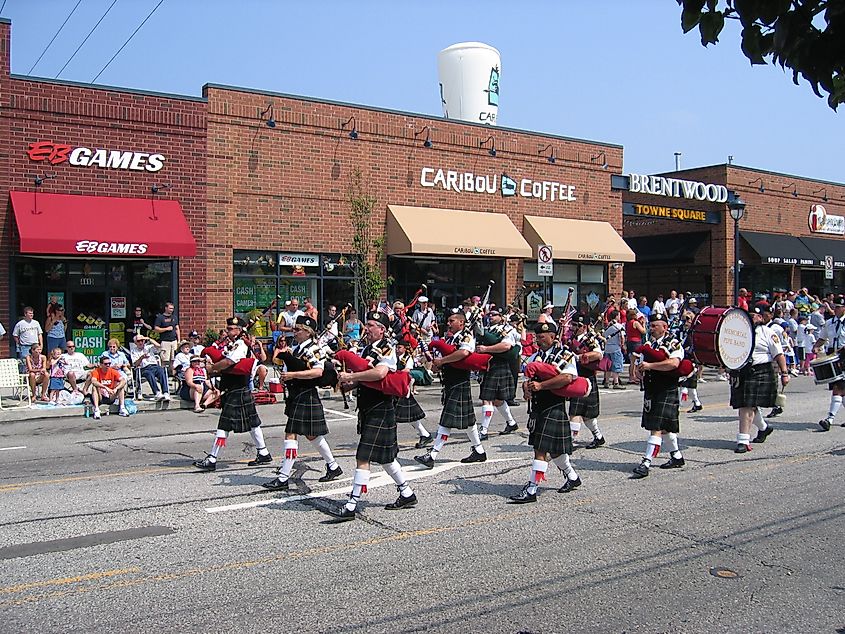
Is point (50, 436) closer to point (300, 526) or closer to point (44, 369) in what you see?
point (44, 369)

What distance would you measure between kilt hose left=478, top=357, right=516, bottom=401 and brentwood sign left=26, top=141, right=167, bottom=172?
35.1ft

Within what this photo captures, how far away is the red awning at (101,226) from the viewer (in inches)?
661

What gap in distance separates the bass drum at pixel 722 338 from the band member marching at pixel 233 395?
533 cm

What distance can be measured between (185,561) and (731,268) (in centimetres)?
2847

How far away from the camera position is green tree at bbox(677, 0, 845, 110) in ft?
10.4

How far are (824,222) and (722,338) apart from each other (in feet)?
96.4

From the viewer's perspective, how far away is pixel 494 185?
24.2 metres

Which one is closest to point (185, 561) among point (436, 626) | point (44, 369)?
point (436, 626)

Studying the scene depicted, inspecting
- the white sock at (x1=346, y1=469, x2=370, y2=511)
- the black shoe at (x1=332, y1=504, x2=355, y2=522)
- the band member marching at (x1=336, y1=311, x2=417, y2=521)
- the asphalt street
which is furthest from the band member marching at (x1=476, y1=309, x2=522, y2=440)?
the black shoe at (x1=332, y1=504, x2=355, y2=522)

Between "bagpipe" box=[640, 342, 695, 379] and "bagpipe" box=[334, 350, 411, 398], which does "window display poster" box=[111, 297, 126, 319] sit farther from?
"bagpipe" box=[640, 342, 695, 379]

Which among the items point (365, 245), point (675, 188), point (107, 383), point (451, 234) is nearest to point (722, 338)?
point (107, 383)

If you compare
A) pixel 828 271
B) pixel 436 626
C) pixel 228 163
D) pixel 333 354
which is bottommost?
pixel 436 626

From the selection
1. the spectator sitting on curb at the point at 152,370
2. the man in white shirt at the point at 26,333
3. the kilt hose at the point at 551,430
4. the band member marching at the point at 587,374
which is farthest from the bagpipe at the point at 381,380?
the man in white shirt at the point at 26,333

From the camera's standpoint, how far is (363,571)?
6.15m
